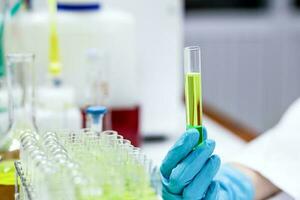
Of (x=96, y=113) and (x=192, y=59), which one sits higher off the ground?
(x=192, y=59)

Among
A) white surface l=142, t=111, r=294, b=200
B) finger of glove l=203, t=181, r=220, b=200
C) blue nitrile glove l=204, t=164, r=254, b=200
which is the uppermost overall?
finger of glove l=203, t=181, r=220, b=200

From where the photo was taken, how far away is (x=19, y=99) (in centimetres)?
152

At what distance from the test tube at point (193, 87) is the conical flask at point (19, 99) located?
327 mm

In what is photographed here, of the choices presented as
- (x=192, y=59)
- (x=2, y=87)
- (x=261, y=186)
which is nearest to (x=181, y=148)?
(x=192, y=59)

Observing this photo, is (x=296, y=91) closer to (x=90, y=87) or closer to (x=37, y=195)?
(x=90, y=87)

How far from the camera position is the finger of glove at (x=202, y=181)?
41.5 inches

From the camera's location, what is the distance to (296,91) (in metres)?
4.12

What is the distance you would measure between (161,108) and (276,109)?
222 cm

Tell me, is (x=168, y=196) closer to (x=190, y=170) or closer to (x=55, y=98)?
(x=190, y=170)

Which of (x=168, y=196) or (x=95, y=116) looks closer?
(x=168, y=196)

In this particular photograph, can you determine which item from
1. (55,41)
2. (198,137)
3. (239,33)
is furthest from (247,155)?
(239,33)

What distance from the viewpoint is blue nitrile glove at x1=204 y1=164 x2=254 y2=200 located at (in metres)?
1.26

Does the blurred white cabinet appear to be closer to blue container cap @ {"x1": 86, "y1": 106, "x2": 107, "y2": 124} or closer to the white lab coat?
the white lab coat

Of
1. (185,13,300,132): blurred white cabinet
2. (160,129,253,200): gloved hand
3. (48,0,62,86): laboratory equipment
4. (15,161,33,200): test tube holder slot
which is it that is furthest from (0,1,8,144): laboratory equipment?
(185,13,300,132): blurred white cabinet
